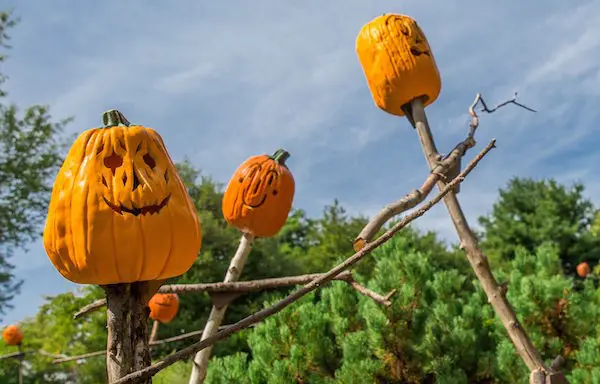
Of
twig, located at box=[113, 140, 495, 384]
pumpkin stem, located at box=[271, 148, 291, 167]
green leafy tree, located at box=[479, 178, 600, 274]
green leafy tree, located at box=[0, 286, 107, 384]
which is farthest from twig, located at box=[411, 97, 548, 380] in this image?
green leafy tree, located at box=[479, 178, 600, 274]

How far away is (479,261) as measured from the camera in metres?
1.59

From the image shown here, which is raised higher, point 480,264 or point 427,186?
point 427,186

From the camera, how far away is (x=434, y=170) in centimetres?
142

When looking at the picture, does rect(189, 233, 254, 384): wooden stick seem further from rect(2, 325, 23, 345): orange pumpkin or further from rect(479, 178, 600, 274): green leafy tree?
rect(479, 178, 600, 274): green leafy tree

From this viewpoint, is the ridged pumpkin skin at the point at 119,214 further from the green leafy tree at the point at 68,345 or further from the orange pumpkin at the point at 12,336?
the green leafy tree at the point at 68,345

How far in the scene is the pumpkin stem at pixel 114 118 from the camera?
0.85m

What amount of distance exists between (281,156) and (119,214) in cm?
86

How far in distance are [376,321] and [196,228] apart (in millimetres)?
1273

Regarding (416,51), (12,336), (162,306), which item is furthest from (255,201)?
(12,336)

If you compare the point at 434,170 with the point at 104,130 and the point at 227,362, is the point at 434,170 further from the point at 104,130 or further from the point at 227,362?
the point at 227,362

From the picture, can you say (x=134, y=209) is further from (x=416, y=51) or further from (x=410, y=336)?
(x=410, y=336)

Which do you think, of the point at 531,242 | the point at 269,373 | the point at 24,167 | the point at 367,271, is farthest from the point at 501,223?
the point at 269,373

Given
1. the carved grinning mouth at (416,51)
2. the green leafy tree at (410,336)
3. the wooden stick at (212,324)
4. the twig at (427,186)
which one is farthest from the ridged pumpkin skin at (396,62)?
the green leafy tree at (410,336)

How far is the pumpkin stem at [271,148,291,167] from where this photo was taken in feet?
5.10
